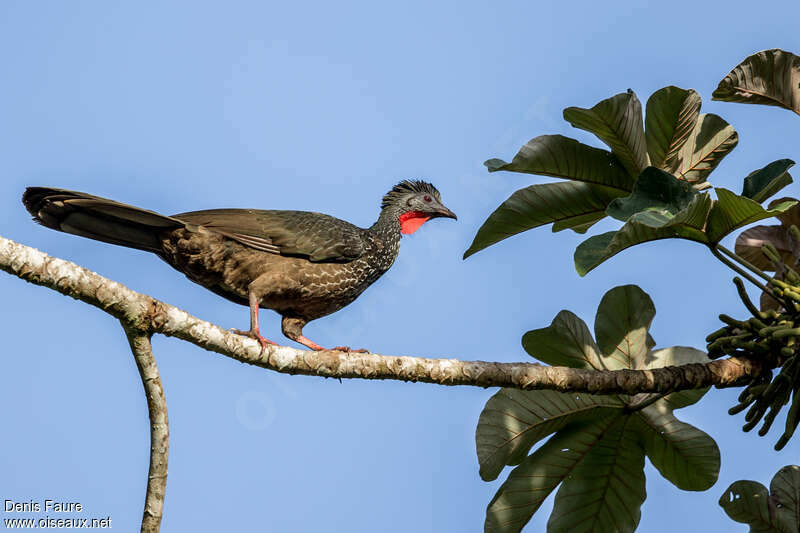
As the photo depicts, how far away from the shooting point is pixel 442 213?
5.66 metres

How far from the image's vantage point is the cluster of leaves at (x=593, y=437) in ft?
11.4

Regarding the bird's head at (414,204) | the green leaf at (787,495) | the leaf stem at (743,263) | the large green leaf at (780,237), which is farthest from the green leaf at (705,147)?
the bird's head at (414,204)

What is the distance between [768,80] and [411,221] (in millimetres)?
2644

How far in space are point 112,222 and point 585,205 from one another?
2192 mm

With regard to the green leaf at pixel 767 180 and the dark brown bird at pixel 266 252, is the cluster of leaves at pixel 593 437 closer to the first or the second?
the green leaf at pixel 767 180

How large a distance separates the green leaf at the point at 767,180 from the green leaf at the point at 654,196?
1.30 feet

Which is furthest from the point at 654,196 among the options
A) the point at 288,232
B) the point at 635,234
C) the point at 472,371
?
the point at 288,232

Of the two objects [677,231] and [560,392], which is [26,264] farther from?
[677,231]

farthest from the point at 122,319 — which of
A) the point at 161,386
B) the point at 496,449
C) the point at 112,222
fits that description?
the point at 496,449

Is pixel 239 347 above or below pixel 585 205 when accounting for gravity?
below

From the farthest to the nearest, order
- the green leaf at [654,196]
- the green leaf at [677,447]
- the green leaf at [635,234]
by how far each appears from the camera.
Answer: the green leaf at [677,447]
the green leaf at [654,196]
the green leaf at [635,234]

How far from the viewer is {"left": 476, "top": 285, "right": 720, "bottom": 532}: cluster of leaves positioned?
136 inches

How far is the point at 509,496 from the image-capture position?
3488 mm

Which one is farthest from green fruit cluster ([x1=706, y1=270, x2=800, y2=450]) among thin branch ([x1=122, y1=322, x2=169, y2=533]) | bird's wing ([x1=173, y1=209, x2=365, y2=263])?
bird's wing ([x1=173, y1=209, x2=365, y2=263])
